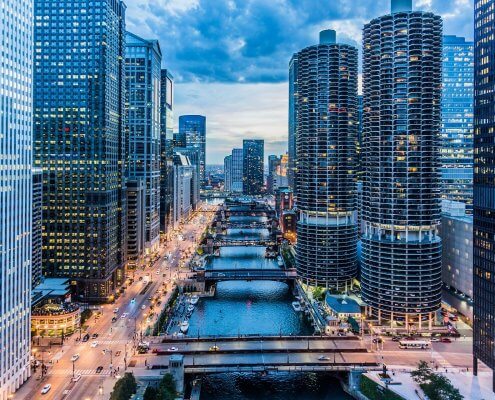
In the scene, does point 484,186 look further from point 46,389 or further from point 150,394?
point 46,389

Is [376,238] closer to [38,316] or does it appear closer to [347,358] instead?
[347,358]

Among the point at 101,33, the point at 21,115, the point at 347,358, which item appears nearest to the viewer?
the point at 21,115

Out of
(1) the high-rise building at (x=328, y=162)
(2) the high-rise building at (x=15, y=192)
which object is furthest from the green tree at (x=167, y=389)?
(1) the high-rise building at (x=328, y=162)

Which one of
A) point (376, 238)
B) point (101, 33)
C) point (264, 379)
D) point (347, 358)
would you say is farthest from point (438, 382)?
point (101, 33)

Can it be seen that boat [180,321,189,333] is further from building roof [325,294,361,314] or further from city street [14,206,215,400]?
building roof [325,294,361,314]

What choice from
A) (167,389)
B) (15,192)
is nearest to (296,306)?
(167,389)
